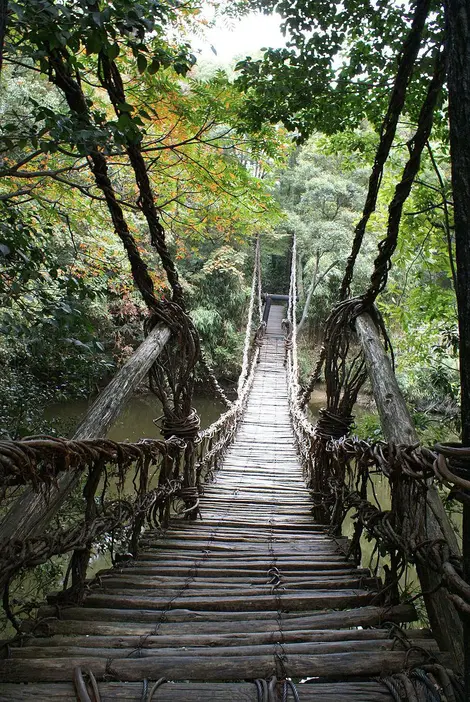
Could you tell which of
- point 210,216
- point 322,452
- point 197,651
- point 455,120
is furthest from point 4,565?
point 210,216

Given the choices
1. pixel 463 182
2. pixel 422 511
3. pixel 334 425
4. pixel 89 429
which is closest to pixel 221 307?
pixel 334 425

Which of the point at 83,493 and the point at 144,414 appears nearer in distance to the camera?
the point at 83,493

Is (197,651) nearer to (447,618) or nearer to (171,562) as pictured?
(447,618)

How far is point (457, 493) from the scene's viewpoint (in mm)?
698

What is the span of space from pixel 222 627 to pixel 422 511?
54cm

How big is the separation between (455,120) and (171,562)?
149 cm

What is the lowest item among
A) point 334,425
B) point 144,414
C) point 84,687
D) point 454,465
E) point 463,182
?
point 144,414

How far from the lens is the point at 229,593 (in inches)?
50.4

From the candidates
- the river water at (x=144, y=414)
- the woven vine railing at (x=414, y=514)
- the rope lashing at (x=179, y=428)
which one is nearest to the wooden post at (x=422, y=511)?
the woven vine railing at (x=414, y=514)

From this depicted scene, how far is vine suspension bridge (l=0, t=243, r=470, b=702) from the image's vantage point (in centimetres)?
76

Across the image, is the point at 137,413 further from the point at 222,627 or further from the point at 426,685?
the point at 426,685

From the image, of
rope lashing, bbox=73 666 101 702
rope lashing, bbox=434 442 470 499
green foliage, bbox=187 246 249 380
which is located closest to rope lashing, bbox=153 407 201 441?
rope lashing, bbox=73 666 101 702

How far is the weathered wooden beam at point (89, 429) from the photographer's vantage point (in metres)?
1.05

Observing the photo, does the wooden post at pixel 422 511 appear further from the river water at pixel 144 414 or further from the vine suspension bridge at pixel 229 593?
the river water at pixel 144 414
